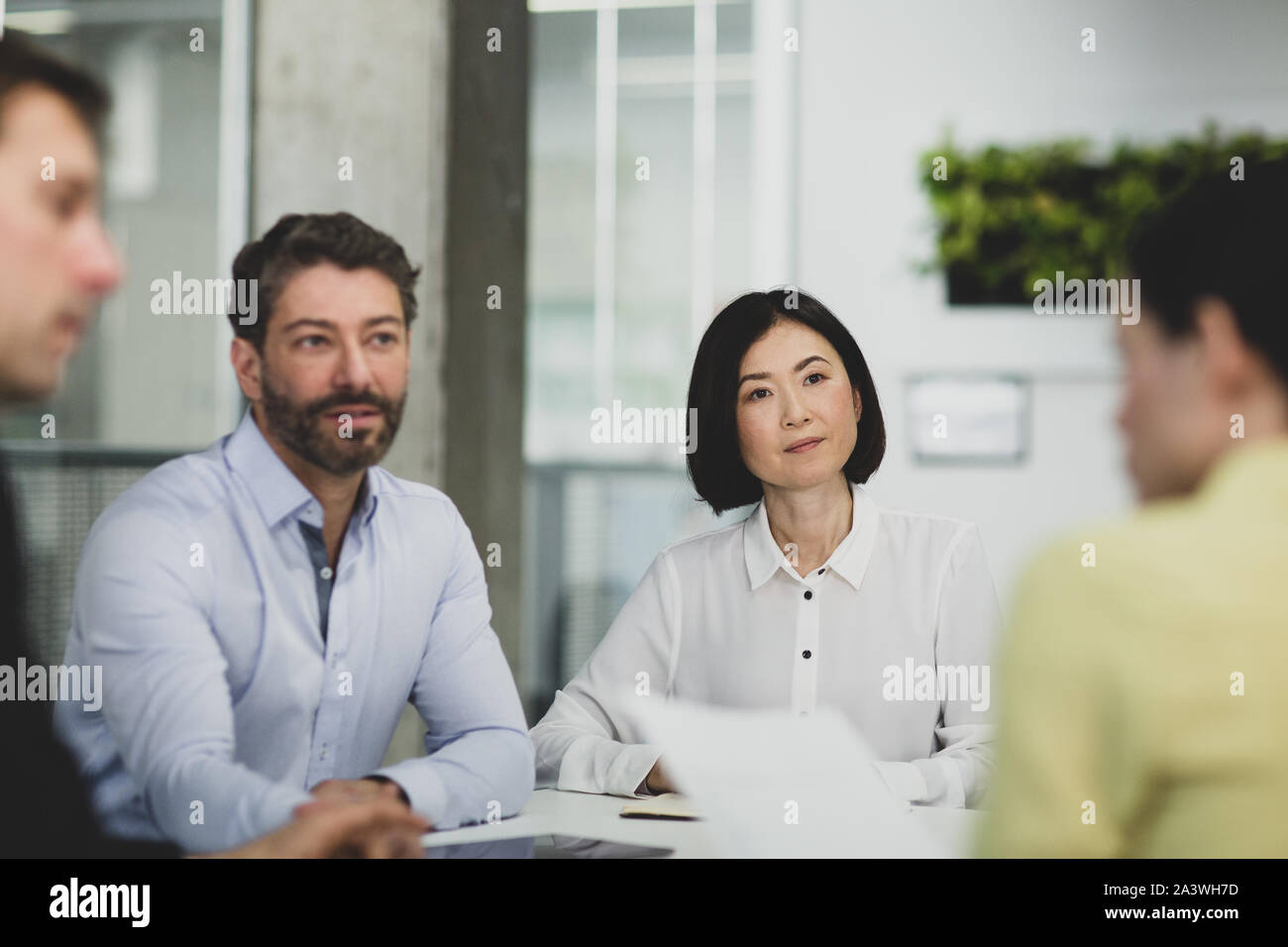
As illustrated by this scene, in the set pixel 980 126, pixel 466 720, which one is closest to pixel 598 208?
pixel 980 126

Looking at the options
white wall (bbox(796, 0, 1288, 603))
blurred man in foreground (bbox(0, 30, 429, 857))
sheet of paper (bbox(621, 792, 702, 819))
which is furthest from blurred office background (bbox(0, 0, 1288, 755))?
blurred man in foreground (bbox(0, 30, 429, 857))

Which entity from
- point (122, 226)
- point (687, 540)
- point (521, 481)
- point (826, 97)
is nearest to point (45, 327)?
point (687, 540)

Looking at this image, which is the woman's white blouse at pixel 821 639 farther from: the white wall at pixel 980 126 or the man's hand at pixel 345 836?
the white wall at pixel 980 126

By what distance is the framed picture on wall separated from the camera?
12.4 feet

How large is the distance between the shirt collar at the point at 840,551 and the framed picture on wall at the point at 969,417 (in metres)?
1.89

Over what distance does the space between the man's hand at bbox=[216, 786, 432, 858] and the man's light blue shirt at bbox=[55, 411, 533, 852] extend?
0.41 feet

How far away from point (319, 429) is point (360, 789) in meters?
0.56

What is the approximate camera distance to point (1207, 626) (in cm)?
79

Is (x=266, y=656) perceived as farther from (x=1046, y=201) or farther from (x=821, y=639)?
(x=1046, y=201)

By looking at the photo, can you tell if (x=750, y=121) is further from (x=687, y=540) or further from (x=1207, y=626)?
(x=1207, y=626)

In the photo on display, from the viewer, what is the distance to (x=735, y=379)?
6.30 feet

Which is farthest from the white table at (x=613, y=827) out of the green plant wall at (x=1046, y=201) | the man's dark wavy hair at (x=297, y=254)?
the green plant wall at (x=1046, y=201)

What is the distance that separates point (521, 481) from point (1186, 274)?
230 centimetres

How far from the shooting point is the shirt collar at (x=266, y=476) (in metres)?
1.71
